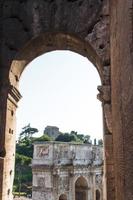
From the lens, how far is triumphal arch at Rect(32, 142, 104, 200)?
21.0 metres

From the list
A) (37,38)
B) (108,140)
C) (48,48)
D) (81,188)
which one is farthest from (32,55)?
(81,188)

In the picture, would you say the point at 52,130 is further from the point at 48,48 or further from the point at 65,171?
the point at 48,48

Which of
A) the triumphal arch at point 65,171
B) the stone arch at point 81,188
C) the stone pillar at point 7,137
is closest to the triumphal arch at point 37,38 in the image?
the stone pillar at point 7,137

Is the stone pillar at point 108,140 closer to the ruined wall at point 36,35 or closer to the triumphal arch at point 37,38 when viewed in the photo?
the triumphal arch at point 37,38

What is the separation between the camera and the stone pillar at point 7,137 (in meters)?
5.52

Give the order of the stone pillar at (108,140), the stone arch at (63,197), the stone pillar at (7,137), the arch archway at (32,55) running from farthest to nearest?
the stone arch at (63,197) < the arch archway at (32,55) < the stone pillar at (7,137) < the stone pillar at (108,140)

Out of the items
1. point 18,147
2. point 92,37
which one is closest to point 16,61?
point 92,37

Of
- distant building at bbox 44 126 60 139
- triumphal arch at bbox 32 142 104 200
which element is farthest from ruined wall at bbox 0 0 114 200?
distant building at bbox 44 126 60 139

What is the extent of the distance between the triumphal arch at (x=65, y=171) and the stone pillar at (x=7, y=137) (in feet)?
49.2

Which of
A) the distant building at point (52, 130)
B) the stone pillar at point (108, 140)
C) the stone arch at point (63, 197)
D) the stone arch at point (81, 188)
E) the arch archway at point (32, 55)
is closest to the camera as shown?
the stone pillar at point (108, 140)

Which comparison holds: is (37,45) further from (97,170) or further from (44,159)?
(97,170)

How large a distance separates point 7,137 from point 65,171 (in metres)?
17.0

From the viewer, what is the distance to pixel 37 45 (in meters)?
6.14

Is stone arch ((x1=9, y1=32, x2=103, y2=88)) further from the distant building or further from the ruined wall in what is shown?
the distant building
